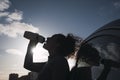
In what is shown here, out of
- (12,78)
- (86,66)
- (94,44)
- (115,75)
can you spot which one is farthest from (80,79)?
(12,78)

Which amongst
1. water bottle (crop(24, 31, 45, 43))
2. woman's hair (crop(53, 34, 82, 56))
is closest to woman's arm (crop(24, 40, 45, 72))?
water bottle (crop(24, 31, 45, 43))

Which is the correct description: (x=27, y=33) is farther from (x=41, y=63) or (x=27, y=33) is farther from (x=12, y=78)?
(x=12, y=78)

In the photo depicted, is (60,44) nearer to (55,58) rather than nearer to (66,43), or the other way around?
(66,43)

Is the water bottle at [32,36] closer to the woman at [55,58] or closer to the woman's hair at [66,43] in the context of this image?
the woman at [55,58]

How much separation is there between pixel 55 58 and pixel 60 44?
37cm

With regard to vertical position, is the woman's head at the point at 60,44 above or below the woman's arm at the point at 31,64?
above

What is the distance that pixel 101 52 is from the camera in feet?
10.5

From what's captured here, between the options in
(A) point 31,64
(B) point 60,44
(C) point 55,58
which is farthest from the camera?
(A) point 31,64

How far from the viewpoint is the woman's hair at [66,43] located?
3959 mm

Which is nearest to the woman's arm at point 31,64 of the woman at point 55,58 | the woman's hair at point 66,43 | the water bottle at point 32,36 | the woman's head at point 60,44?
the woman at point 55,58

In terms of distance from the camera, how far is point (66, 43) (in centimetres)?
402

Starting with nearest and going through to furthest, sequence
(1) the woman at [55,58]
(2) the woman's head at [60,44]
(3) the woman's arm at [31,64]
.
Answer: (1) the woman at [55,58]
(2) the woman's head at [60,44]
(3) the woman's arm at [31,64]

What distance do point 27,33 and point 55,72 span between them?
1.24 m

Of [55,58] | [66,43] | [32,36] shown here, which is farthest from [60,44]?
[32,36]
